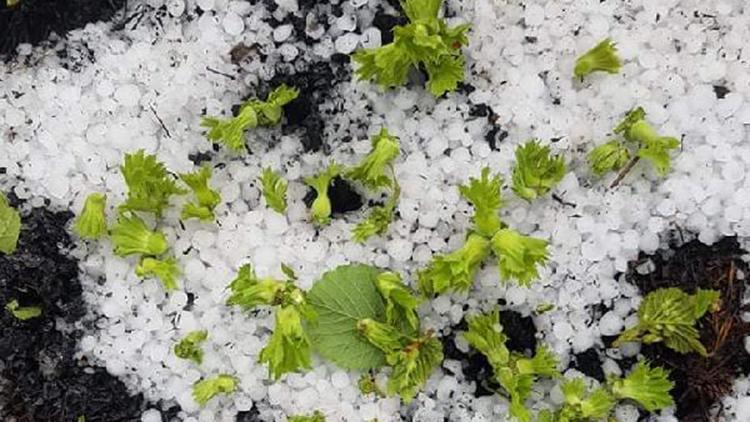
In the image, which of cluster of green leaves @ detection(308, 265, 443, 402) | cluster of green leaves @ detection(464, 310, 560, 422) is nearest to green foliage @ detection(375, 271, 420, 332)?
cluster of green leaves @ detection(308, 265, 443, 402)

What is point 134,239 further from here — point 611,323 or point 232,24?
point 611,323

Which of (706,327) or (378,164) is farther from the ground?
(378,164)

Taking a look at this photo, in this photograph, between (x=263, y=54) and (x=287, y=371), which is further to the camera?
(x=263, y=54)

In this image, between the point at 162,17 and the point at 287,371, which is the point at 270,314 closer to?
the point at 287,371

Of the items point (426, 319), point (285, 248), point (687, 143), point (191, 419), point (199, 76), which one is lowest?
point (191, 419)

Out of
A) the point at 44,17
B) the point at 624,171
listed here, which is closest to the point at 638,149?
the point at 624,171

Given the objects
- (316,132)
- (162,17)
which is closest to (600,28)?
(316,132)

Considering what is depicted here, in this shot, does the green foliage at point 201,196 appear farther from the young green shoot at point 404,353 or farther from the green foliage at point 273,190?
the young green shoot at point 404,353

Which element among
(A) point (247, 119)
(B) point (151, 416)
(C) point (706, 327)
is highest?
(A) point (247, 119)
